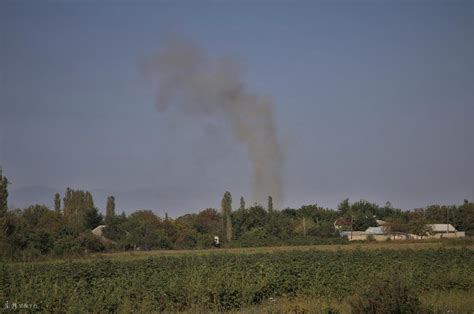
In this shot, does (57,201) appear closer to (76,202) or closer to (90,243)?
(76,202)

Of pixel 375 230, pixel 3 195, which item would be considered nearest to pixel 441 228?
pixel 375 230

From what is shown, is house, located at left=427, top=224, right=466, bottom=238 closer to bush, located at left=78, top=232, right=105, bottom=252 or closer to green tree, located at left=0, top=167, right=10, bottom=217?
bush, located at left=78, top=232, right=105, bottom=252

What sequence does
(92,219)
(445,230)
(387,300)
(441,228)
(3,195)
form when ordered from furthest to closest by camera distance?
(441,228)
(445,230)
(92,219)
(3,195)
(387,300)

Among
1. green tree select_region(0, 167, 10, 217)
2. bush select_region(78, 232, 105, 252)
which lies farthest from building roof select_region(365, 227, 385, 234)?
green tree select_region(0, 167, 10, 217)

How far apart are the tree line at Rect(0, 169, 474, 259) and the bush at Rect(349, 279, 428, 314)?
41.1 metres

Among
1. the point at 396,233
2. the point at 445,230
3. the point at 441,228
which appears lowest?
the point at 396,233

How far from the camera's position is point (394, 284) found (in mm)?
10812

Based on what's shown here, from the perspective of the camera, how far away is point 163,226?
9344 cm

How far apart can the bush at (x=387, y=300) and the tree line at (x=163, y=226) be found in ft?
135

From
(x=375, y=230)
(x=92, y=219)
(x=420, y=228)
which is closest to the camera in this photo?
(x=92, y=219)

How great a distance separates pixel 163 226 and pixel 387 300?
279 ft

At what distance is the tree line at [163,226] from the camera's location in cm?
5728

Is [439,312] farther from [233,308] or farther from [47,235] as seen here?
[47,235]

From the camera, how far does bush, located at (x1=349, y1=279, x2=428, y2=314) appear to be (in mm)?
10266
